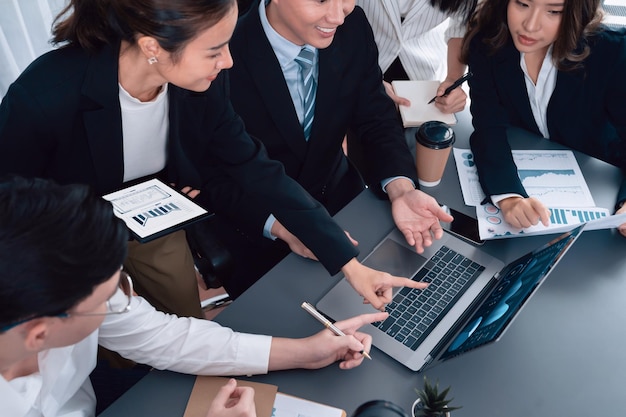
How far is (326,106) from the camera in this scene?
169 cm

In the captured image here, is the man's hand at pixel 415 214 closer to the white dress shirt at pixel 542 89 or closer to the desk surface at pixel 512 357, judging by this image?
the desk surface at pixel 512 357

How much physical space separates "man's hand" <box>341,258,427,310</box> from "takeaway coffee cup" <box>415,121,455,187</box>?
397mm

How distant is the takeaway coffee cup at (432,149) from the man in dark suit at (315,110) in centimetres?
4

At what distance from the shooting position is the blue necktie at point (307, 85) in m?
1.60

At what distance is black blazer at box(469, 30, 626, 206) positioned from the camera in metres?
1.50

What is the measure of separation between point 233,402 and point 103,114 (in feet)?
2.52

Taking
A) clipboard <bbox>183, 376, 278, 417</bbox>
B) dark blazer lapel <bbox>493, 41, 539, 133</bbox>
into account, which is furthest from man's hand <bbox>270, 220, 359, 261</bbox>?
dark blazer lapel <bbox>493, 41, 539, 133</bbox>

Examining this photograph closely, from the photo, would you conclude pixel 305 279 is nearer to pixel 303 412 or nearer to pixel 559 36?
pixel 303 412

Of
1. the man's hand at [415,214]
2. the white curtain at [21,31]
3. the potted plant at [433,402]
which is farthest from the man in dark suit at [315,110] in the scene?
the white curtain at [21,31]

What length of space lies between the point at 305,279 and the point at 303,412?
34cm

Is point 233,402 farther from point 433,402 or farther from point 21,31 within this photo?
point 21,31

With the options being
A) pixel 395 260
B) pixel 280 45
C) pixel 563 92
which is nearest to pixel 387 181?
pixel 395 260

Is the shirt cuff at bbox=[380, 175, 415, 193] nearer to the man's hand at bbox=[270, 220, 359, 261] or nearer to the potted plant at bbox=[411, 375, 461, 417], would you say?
the man's hand at bbox=[270, 220, 359, 261]

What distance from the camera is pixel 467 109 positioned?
1.75 metres
